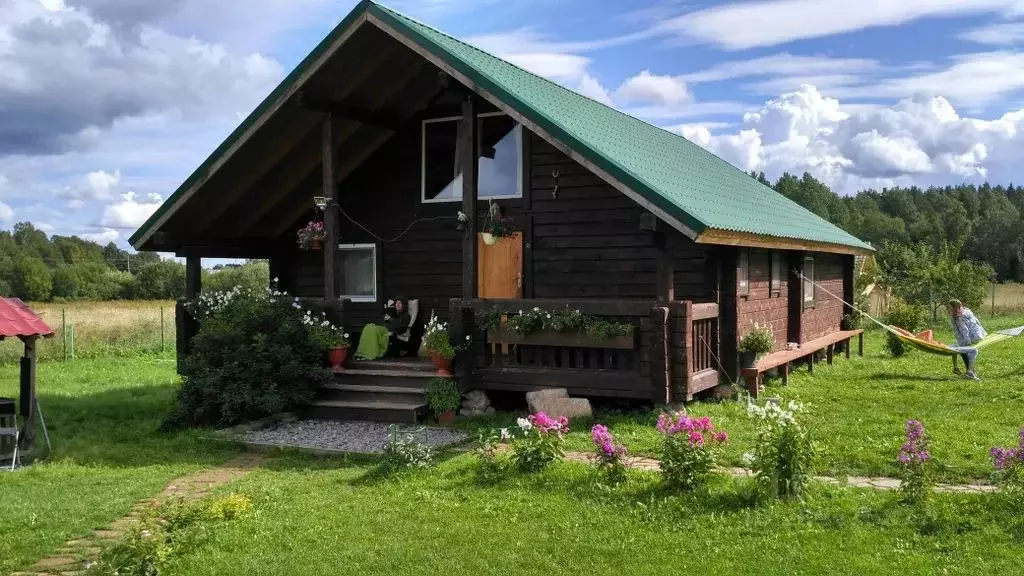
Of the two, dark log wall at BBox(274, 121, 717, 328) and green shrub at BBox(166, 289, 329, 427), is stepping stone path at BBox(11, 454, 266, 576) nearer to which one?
green shrub at BBox(166, 289, 329, 427)

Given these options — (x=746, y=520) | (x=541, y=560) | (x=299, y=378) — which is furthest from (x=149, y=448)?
(x=746, y=520)

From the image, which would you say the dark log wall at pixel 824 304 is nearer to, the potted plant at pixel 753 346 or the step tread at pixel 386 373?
the potted plant at pixel 753 346

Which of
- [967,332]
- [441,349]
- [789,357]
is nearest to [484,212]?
[441,349]

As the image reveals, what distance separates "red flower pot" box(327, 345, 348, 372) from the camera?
11.6 m

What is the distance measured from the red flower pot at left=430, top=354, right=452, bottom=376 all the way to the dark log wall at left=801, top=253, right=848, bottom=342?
25.6ft

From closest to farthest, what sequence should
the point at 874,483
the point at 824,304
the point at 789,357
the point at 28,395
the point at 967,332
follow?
1. the point at 874,483
2. the point at 28,395
3. the point at 789,357
4. the point at 967,332
5. the point at 824,304

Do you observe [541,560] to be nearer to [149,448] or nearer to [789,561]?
[789,561]

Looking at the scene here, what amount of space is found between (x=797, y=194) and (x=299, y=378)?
80.9 metres

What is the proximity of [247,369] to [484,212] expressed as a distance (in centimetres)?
434

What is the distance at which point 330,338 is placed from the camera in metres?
11.5

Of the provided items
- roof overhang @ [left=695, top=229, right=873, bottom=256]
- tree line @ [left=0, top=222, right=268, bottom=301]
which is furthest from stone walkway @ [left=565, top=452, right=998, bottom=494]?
tree line @ [left=0, top=222, right=268, bottom=301]

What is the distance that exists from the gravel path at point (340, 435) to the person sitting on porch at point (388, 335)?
1823mm

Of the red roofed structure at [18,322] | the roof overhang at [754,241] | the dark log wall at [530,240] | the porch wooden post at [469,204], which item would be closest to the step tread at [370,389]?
the porch wooden post at [469,204]

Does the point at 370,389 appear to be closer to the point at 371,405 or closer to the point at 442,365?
the point at 371,405
